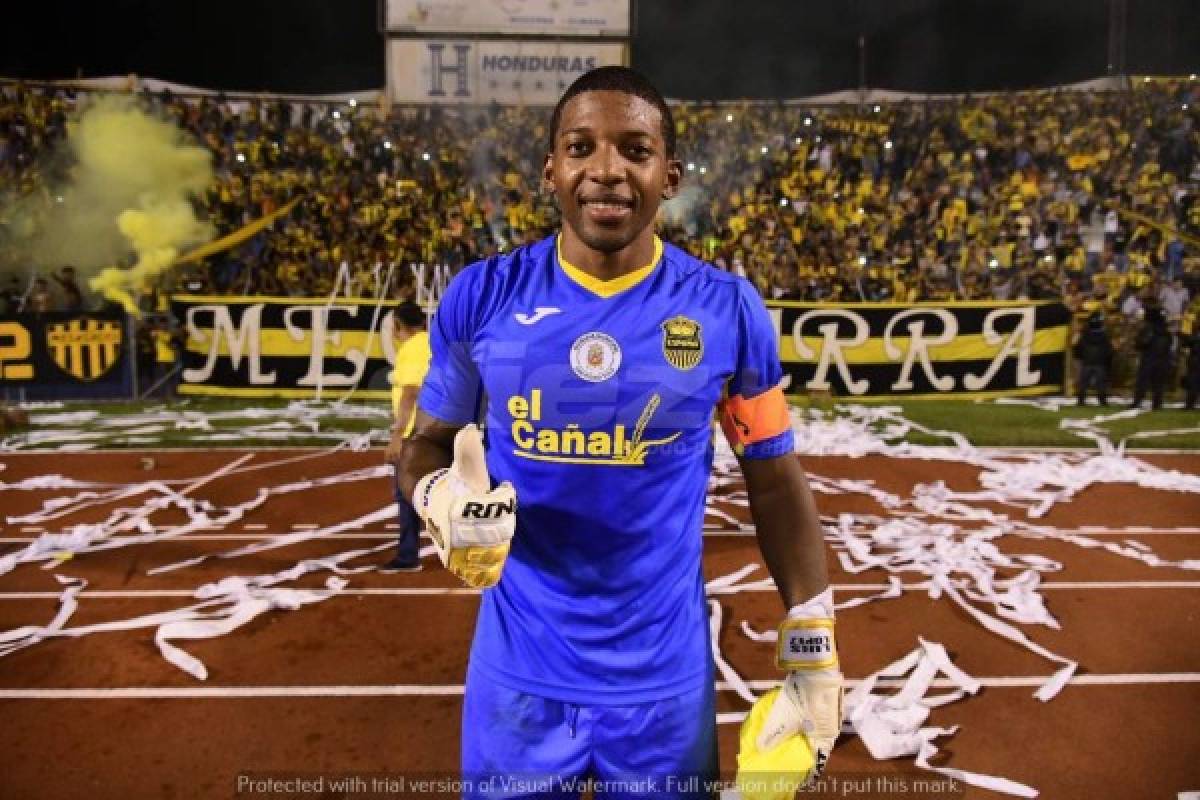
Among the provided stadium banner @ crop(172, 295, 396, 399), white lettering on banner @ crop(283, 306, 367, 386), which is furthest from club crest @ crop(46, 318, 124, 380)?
white lettering on banner @ crop(283, 306, 367, 386)

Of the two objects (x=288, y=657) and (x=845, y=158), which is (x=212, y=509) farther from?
(x=845, y=158)

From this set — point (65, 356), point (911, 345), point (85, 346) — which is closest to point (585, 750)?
point (911, 345)

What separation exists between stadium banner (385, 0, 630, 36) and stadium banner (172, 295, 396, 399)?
48.2 ft

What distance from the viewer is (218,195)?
78.0 ft

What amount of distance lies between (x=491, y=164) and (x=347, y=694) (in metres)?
23.9

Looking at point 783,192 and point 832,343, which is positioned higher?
point 783,192

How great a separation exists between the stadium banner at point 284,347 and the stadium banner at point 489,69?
1377cm

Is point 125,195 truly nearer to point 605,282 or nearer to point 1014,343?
point 1014,343

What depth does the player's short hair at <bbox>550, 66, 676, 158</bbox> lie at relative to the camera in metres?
2.35

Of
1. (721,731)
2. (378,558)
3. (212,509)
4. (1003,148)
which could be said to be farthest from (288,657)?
(1003,148)

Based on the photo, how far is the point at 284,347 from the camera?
17.0 meters

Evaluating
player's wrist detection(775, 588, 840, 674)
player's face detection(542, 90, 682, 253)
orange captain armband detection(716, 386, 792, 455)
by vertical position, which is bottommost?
player's wrist detection(775, 588, 840, 674)

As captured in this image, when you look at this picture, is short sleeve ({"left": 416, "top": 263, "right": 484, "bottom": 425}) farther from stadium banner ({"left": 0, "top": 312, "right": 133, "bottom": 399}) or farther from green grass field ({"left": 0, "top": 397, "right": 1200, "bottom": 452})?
stadium banner ({"left": 0, "top": 312, "right": 133, "bottom": 399})

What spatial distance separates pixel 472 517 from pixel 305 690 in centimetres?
376
